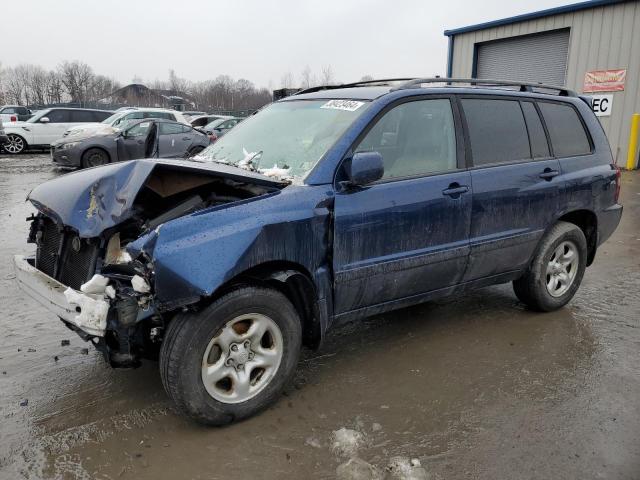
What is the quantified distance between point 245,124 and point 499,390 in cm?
270

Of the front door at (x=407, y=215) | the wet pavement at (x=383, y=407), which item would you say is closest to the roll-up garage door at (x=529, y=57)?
the wet pavement at (x=383, y=407)

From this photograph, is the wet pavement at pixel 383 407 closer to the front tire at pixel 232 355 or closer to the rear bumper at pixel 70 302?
the front tire at pixel 232 355

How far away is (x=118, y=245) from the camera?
2.94 m

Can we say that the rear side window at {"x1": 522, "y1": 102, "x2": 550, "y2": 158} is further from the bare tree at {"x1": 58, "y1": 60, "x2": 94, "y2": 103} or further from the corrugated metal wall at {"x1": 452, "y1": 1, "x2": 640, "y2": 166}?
the bare tree at {"x1": 58, "y1": 60, "x2": 94, "y2": 103}

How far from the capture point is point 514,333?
13.5 feet

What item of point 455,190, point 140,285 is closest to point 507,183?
point 455,190

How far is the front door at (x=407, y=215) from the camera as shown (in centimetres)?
314

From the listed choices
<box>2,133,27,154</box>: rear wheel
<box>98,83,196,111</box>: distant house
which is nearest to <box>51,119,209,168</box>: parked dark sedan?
<box>2,133,27,154</box>: rear wheel

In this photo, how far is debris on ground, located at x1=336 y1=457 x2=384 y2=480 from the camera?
246 centimetres

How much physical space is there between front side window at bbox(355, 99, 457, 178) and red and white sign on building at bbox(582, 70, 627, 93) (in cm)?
1217

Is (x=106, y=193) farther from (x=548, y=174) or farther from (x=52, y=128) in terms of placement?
(x=52, y=128)

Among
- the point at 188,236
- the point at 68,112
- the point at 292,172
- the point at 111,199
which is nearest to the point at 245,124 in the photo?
the point at 292,172

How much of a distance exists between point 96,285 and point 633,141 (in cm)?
1440

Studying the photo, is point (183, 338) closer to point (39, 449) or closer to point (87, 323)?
point (87, 323)
